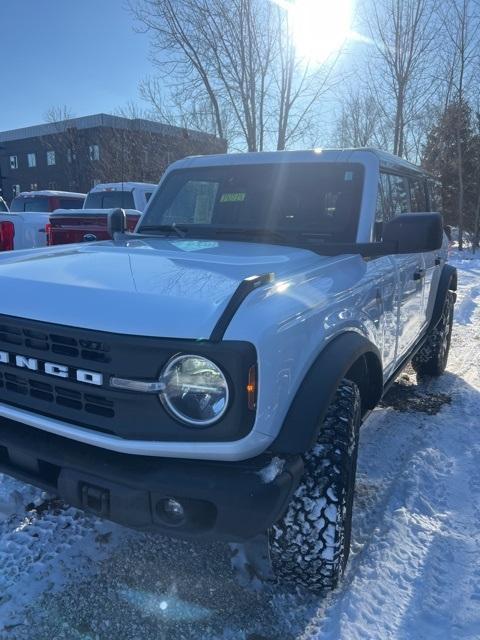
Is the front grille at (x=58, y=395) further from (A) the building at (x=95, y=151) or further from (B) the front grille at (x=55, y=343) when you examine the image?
(A) the building at (x=95, y=151)

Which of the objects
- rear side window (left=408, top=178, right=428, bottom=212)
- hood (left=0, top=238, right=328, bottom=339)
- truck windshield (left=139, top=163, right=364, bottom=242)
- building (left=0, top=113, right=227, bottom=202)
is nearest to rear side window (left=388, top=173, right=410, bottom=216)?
rear side window (left=408, top=178, right=428, bottom=212)

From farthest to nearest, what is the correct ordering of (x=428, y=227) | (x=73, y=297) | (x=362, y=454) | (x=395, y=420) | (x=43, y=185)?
(x=43, y=185)
(x=395, y=420)
(x=362, y=454)
(x=428, y=227)
(x=73, y=297)

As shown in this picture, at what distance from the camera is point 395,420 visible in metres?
4.14

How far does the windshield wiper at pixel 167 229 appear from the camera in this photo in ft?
11.2

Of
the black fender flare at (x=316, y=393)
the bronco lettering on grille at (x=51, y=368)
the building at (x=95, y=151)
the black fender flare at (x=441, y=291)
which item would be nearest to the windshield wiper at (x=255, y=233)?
the black fender flare at (x=316, y=393)

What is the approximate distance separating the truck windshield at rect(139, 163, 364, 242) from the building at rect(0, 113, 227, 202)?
3296 millimetres

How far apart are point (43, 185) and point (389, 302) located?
48171mm

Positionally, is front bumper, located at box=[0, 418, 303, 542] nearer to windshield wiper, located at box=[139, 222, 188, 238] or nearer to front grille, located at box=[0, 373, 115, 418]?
front grille, located at box=[0, 373, 115, 418]

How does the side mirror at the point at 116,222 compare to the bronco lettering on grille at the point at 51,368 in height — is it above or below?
above

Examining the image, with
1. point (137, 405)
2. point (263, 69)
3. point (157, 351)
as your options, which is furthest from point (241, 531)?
point (263, 69)

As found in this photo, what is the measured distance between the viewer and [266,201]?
3350mm

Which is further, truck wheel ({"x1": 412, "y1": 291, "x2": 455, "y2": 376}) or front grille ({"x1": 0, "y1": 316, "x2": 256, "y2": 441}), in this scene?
truck wheel ({"x1": 412, "y1": 291, "x2": 455, "y2": 376})

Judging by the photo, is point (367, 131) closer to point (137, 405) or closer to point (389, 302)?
point (389, 302)

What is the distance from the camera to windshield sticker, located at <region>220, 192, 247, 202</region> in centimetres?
346
